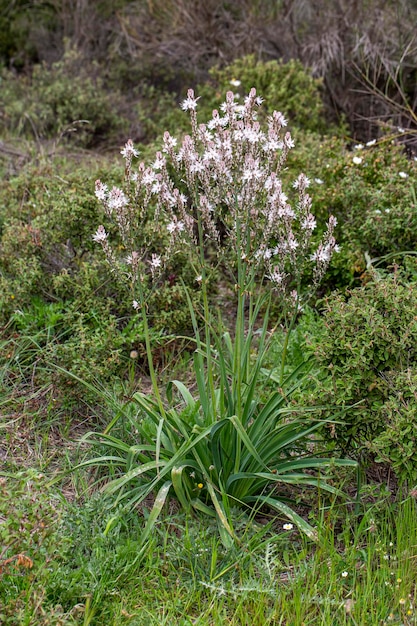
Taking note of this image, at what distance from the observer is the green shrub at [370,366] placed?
325cm

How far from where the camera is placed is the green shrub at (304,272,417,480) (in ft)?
10.7

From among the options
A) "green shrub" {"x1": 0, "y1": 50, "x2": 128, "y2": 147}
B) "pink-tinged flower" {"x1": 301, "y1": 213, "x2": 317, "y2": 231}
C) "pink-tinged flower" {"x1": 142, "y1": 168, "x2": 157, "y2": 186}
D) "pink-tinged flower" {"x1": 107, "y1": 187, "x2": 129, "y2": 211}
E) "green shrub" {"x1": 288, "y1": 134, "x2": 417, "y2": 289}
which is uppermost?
"pink-tinged flower" {"x1": 142, "y1": 168, "x2": 157, "y2": 186}

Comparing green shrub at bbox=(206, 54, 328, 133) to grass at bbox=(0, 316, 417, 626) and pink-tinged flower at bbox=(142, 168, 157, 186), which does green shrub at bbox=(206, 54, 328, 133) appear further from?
grass at bbox=(0, 316, 417, 626)

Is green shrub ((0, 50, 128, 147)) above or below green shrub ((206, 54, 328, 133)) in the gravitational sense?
below

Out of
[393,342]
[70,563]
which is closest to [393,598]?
[393,342]

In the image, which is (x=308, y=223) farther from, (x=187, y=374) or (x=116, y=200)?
(x=187, y=374)

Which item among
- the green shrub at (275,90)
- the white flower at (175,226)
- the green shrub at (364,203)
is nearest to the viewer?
the white flower at (175,226)

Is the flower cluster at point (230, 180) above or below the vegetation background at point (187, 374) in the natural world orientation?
above

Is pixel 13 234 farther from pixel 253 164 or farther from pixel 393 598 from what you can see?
pixel 393 598

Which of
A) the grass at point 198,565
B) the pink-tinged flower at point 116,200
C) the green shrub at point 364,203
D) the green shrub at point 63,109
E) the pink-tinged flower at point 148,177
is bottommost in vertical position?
the green shrub at point 63,109

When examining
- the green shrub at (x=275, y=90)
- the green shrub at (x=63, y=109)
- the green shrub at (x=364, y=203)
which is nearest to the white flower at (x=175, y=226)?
the green shrub at (x=364, y=203)

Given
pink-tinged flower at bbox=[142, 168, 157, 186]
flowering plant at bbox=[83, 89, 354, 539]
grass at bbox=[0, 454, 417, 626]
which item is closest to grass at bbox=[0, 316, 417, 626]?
grass at bbox=[0, 454, 417, 626]

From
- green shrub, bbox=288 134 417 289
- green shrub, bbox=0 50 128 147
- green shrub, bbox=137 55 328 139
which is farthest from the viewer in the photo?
green shrub, bbox=0 50 128 147

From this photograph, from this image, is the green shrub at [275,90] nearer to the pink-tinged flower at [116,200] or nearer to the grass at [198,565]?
the pink-tinged flower at [116,200]
